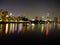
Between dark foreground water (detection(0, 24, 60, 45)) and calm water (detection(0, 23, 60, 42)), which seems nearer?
dark foreground water (detection(0, 24, 60, 45))

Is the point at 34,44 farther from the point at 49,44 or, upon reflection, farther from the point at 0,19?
the point at 0,19

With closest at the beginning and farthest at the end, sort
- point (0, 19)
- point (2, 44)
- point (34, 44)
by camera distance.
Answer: point (2, 44) → point (34, 44) → point (0, 19)

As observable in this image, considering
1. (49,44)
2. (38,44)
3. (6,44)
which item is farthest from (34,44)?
(6,44)

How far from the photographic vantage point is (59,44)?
1523 cm

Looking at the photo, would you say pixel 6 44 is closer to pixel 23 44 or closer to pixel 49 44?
pixel 23 44

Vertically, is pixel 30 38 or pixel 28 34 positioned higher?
pixel 30 38

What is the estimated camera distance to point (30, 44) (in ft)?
48.9

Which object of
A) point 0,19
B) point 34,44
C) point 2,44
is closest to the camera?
point 2,44

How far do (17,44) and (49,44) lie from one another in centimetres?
279

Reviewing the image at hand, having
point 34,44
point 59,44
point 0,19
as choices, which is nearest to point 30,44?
point 34,44

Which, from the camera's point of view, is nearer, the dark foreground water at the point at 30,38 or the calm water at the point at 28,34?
the dark foreground water at the point at 30,38

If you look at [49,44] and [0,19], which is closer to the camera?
[49,44]

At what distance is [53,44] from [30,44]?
1979 millimetres

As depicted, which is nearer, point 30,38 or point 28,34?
point 30,38
